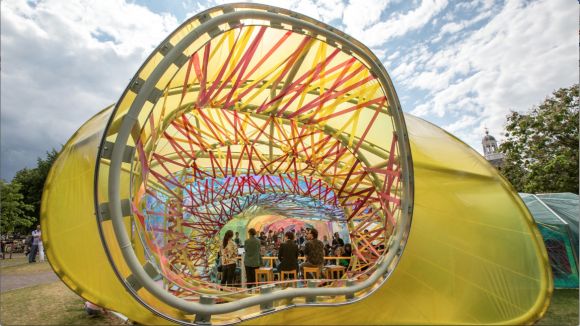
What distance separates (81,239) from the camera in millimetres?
3408

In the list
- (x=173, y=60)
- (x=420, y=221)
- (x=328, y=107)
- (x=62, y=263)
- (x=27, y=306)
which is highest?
(x=328, y=107)

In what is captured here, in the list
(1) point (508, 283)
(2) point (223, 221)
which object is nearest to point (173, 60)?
(1) point (508, 283)

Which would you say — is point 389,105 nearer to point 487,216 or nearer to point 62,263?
point 487,216

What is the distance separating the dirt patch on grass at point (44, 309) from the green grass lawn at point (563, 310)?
320 inches

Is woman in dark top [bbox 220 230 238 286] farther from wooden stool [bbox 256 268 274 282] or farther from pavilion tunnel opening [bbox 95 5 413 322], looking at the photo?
pavilion tunnel opening [bbox 95 5 413 322]

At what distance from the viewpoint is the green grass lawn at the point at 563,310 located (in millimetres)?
5932

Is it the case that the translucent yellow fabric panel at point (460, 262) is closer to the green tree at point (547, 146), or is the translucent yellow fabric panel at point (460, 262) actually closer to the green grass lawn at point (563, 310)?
the green grass lawn at point (563, 310)

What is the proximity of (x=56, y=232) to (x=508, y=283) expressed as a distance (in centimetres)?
649

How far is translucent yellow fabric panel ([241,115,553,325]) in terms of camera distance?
447 centimetres

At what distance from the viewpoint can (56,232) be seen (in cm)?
350

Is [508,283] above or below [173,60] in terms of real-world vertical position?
below

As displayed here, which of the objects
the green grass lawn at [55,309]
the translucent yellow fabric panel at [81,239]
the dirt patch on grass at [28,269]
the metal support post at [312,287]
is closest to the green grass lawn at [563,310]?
the green grass lawn at [55,309]

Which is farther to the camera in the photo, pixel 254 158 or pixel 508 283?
pixel 254 158

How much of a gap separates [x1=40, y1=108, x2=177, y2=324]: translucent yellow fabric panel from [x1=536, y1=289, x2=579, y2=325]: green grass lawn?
684 centimetres
